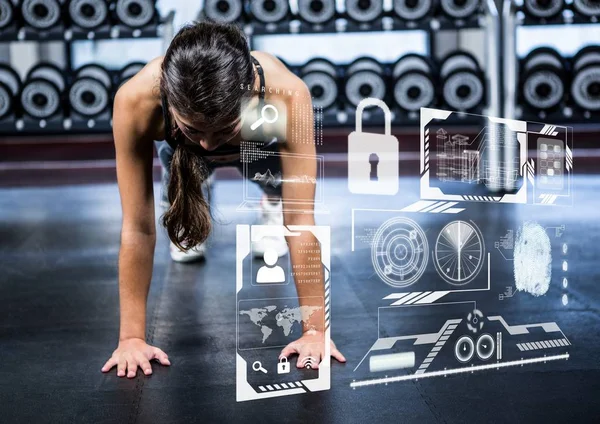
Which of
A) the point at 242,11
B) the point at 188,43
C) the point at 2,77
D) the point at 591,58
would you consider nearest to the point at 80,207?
the point at 2,77

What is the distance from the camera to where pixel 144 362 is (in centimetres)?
126

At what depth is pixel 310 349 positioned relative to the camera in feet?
4.19

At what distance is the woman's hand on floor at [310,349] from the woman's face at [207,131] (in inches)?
15.9

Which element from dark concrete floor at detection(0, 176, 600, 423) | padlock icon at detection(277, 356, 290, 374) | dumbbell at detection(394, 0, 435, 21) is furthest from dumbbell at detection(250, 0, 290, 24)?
padlock icon at detection(277, 356, 290, 374)

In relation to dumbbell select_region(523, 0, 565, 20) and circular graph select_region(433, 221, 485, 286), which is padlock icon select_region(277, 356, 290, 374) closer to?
circular graph select_region(433, 221, 485, 286)

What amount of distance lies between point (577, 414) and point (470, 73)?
2767 mm

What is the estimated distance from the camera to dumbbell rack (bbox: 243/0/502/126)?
3492mm

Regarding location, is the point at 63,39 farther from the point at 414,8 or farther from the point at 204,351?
the point at 204,351

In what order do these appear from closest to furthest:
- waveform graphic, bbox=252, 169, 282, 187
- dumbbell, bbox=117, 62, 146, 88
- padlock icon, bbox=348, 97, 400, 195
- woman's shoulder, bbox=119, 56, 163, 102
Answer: woman's shoulder, bbox=119, 56, 163, 102, waveform graphic, bbox=252, 169, 282, 187, padlock icon, bbox=348, 97, 400, 195, dumbbell, bbox=117, 62, 146, 88

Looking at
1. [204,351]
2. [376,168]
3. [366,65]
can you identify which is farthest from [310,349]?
[366,65]

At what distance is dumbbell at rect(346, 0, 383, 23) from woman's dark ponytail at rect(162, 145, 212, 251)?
2479 millimetres

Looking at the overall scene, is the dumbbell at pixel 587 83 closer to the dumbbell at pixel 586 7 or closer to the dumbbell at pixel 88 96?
the dumbbell at pixel 586 7

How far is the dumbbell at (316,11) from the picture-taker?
354 cm

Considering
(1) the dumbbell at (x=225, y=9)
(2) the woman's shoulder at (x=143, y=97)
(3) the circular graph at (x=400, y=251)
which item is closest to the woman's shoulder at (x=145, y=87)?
(2) the woman's shoulder at (x=143, y=97)
